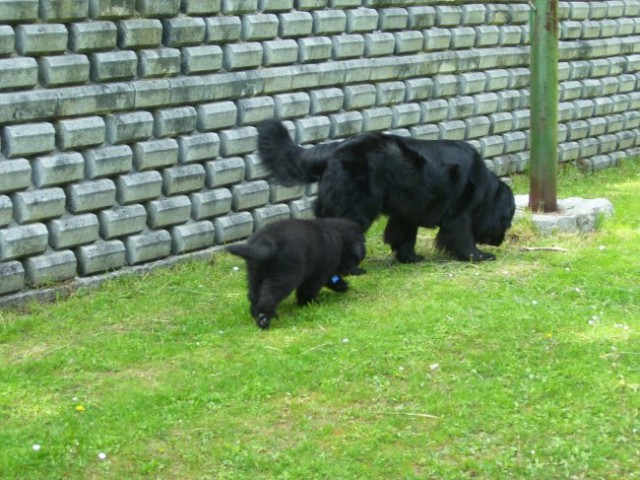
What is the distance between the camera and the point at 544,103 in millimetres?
12242

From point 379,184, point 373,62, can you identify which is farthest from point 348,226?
point 373,62

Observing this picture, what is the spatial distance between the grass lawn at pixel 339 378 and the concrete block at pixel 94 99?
148cm

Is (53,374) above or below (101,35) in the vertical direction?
below

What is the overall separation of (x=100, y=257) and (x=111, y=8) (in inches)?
82.1

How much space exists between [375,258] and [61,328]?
3.52 metres

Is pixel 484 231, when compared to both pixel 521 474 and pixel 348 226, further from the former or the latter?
pixel 521 474

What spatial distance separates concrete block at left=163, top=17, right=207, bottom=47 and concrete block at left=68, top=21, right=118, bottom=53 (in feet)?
2.10

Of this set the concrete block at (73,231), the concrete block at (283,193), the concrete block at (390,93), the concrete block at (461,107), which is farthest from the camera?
the concrete block at (461,107)

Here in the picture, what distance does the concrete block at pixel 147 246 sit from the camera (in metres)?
10.3

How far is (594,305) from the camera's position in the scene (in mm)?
9430

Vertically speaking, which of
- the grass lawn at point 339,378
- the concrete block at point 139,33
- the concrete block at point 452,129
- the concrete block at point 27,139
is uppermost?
the concrete block at point 139,33

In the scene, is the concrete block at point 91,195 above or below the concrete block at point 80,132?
below

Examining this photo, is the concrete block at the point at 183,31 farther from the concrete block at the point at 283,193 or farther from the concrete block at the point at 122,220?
the concrete block at the point at 283,193

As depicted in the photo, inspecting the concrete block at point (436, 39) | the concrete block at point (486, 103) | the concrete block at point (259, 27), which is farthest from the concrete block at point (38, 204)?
the concrete block at point (486, 103)
